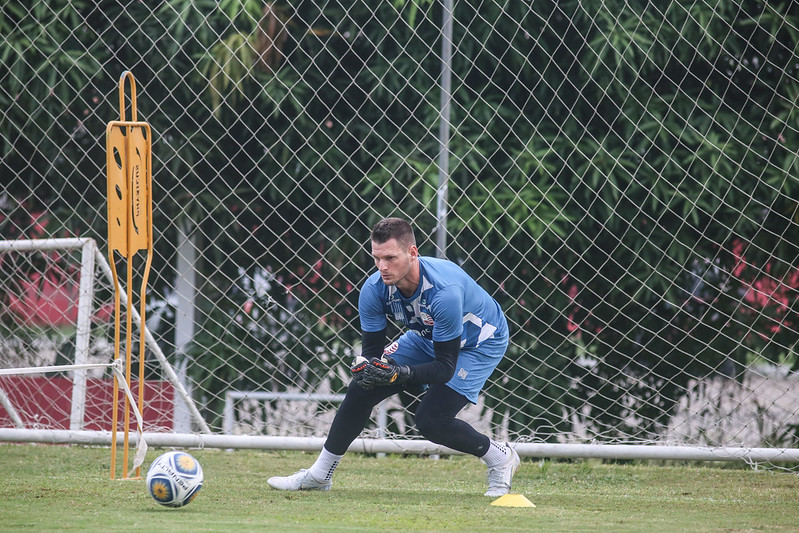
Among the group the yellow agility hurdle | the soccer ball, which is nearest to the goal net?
the yellow agility hurdle

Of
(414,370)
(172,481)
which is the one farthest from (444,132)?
(172,481)

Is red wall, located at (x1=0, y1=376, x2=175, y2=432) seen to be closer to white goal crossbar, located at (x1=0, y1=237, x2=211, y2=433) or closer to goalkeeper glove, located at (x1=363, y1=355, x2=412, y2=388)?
white goal crossbar, located at (x1=0, y1=237, x2=211, y2=433)

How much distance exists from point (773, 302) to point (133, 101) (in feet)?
13.4

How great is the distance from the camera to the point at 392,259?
13.1ft

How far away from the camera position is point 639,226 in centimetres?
607

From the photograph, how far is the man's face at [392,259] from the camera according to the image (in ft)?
13.1

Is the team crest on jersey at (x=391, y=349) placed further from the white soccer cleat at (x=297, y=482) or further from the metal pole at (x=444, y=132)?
the metal pole at (x=444, y=132)

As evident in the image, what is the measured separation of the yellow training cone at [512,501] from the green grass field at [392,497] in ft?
0.21

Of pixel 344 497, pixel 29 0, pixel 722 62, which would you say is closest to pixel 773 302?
pixel 722 62

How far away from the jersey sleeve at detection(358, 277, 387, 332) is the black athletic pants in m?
0.28

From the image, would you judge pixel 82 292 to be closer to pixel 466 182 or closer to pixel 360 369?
pixel 466 182

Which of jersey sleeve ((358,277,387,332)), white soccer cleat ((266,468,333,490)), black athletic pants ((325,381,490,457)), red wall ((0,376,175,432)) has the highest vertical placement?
jersey sleeve ((358,277,387,332))

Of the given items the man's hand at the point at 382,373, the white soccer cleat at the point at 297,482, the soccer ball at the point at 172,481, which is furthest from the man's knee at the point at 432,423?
the soccer ball at the point at 172,481

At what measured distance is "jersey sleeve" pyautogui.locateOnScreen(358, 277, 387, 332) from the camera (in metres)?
4.27
